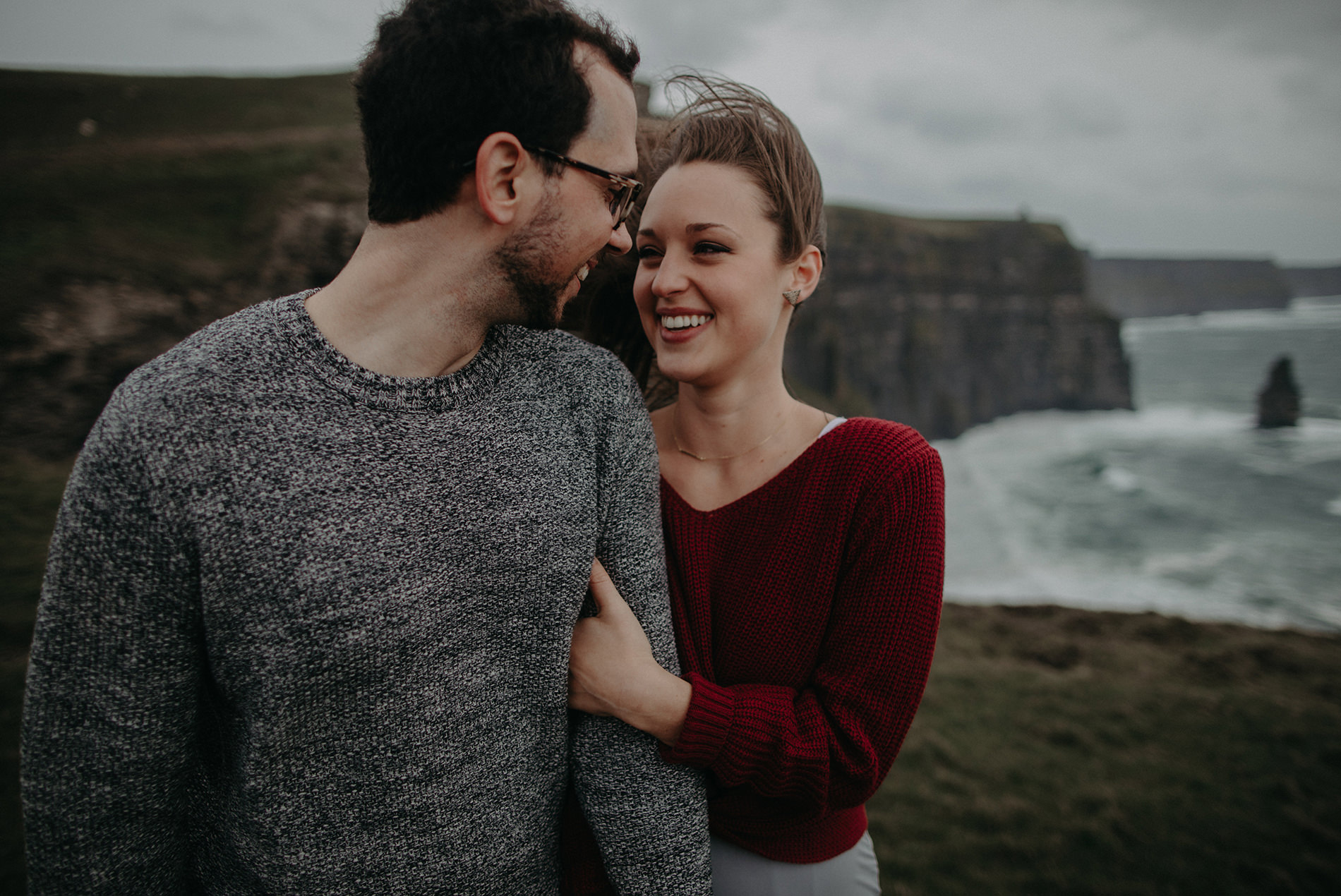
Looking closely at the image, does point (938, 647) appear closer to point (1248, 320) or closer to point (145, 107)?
point (145, 107)

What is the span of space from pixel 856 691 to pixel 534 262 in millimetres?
1583

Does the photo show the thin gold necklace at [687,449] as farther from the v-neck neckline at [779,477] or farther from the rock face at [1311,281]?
the rock face at [1311,281]

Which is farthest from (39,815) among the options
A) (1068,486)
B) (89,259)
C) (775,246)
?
(1068,486)

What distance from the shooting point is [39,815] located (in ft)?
4.70

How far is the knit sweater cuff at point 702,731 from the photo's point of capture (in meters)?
1.88

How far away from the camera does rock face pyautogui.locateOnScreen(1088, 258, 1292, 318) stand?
420ft

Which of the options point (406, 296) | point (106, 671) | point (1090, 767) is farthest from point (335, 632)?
point (1090, 767)

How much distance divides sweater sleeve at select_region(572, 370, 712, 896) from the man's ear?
0.66 meters

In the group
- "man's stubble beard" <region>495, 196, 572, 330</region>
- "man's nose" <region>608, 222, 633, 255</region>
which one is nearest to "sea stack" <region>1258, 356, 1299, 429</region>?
"man's nose" <region>608, 222, 633, 255</region>

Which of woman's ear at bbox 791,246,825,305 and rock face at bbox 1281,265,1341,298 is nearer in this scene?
woman's ear at bbox 791,246,825,305

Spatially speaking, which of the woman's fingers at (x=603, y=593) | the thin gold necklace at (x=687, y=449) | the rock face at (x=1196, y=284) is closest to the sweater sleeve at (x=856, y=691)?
the woman's fingers at (x=603, y=593)

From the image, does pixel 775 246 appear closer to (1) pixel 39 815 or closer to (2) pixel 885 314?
(1) pixel 39 815

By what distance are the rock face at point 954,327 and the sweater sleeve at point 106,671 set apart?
61.0 meters

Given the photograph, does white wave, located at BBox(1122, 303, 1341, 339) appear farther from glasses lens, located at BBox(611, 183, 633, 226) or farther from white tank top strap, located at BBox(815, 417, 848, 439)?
glasses lens, located at BBox(611, 183, 633, 226)
